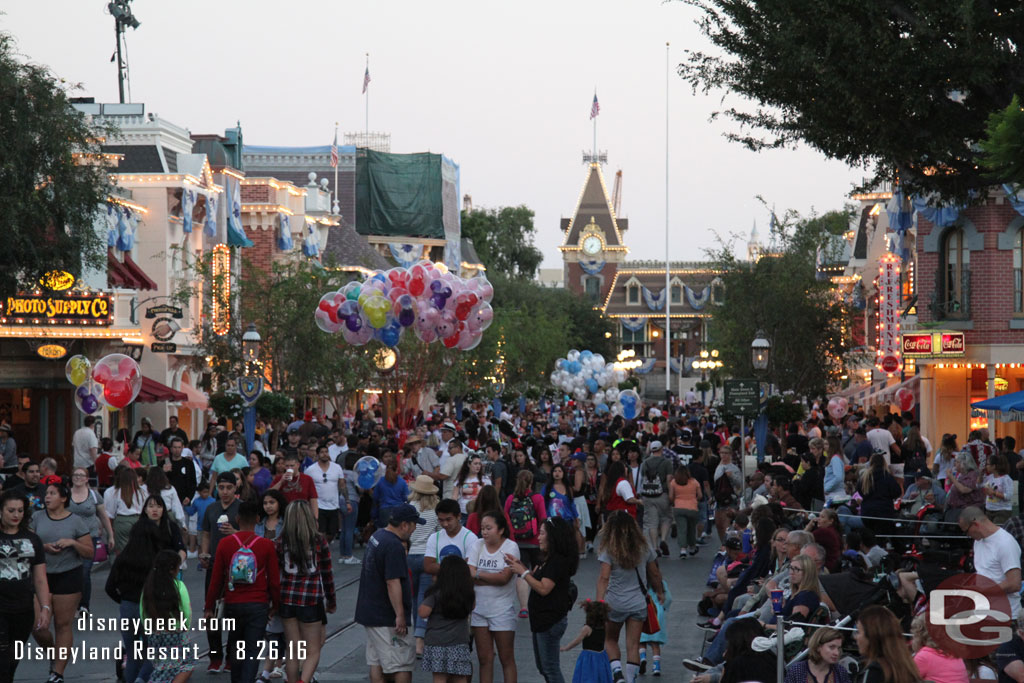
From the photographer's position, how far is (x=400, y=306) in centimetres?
2653

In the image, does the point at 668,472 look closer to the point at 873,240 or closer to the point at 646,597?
the point at 646,597

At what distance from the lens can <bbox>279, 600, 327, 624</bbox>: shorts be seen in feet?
35.2

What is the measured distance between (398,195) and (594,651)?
6712 cm

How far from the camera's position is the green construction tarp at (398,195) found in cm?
7538

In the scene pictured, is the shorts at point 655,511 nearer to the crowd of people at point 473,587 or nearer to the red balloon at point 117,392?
the crowd of people at point 473,587

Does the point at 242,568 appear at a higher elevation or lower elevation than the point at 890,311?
lower

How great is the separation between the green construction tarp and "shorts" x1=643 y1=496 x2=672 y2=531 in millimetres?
55768

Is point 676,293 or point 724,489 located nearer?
point 724,489

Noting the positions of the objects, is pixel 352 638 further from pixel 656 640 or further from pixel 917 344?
pixel 917 344

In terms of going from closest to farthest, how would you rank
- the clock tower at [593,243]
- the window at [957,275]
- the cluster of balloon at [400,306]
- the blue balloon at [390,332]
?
the cluster of balloon at [400,306] → the blue balloon at [390,332] → the window at [957,275] → the clock tower at [593,243]

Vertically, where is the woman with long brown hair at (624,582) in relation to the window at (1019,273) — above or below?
below

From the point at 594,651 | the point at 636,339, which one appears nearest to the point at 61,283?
the point at 594,651

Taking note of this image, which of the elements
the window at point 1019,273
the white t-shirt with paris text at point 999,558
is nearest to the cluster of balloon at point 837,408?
the window at point 1019,273

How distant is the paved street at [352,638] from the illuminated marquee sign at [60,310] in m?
12.1
